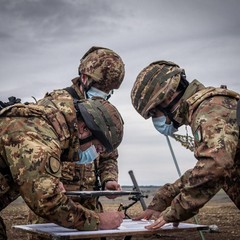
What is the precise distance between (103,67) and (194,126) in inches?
118

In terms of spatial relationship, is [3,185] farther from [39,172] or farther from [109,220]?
[109,220]

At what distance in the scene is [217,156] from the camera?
19.8ft

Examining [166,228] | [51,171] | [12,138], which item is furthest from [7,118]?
[166,228]

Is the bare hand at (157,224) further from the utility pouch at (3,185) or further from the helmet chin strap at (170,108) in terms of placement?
the utility pouch at (3,185)

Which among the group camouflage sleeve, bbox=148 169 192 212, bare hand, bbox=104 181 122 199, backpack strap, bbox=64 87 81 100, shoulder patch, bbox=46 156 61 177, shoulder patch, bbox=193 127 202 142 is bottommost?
camouflage sleeve, bbox=148 169 192 212

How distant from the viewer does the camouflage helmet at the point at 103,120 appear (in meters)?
6.50

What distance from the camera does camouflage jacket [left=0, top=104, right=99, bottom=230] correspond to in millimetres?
5586

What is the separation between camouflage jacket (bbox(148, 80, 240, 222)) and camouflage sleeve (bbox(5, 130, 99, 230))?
44.5 inches

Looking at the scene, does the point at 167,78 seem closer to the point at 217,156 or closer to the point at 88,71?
the point at 217,156

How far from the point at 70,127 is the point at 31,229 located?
106cm

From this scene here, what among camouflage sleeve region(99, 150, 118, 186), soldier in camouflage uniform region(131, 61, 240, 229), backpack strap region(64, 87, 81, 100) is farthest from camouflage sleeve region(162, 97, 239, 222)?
backpack strap region(64, 87, 81, 100)

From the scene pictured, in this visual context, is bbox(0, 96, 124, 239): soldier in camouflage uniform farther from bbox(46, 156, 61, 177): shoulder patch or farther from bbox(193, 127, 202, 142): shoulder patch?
bbox(193, 127, 202, 142): shoulder patch

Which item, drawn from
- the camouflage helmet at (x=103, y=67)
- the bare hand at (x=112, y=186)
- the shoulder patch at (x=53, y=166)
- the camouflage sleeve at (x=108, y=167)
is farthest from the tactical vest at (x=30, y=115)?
the camouflage helmet at (x=103, y=67)

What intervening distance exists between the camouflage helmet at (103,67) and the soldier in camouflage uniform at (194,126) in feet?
4.99
